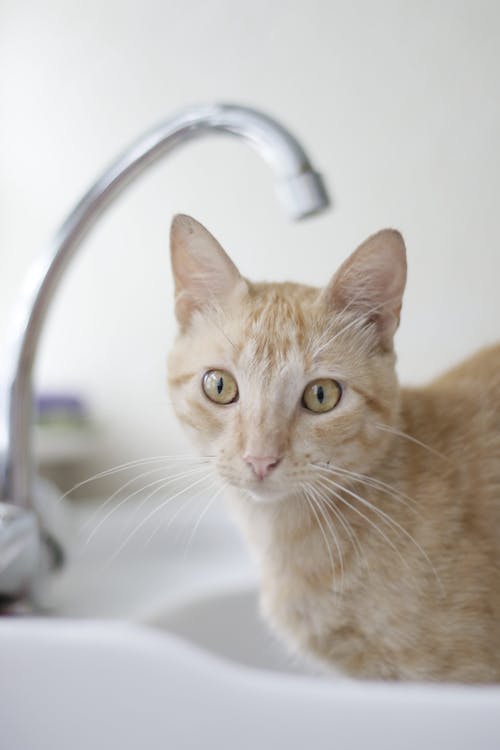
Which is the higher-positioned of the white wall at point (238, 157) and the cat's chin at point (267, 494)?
the white wall at point (238, 157)

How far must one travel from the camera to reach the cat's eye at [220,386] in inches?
22.4

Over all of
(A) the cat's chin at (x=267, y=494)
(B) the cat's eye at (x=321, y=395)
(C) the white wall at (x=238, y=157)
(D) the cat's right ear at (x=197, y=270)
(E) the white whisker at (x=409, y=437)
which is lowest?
(A) the cat's chin at (x=267, y=494)

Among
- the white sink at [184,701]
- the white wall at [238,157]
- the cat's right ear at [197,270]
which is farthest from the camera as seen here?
the white wall at [238,157]

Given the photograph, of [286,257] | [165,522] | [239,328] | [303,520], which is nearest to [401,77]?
[286,257]

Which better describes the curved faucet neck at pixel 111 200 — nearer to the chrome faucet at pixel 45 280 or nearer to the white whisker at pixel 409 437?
the chrome faucet at pixel 45 280

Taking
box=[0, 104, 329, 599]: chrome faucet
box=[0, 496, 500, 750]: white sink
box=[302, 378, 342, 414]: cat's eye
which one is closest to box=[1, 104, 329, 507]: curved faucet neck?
box=[0, 104, 329, 599]: chrome faucet

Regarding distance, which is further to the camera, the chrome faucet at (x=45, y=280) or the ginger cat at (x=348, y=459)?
the chrome faucet at (x=45, y=280)

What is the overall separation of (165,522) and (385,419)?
17.5 inches

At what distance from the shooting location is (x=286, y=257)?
2.46 ft

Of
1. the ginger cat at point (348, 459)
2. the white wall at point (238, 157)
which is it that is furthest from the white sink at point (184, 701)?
the white wall at point (238, 157)

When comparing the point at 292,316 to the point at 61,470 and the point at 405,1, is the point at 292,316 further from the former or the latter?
the point at 61,470

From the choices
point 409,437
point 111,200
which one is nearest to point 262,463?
point 409,437

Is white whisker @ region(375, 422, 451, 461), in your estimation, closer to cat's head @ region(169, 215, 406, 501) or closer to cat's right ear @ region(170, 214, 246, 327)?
cat's head @ region(169, 215, 406, 501)

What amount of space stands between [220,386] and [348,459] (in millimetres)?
110
